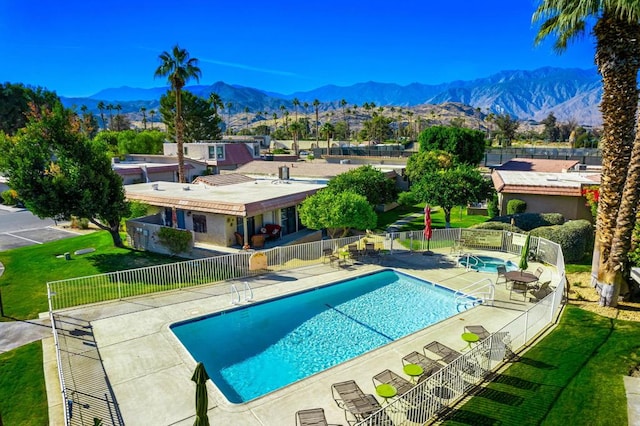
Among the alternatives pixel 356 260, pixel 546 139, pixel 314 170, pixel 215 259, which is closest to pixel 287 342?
pixel 215 259

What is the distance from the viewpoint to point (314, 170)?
42.2 metres

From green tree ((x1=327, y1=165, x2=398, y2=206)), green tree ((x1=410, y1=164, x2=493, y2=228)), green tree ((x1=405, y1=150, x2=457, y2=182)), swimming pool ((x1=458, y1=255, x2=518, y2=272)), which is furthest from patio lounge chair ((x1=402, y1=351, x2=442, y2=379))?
green tree ((x1=405, y1=150, x2=457, y2=182))

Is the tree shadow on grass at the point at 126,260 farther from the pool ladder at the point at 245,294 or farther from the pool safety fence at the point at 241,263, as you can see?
the pool ladder at the point at 245,294

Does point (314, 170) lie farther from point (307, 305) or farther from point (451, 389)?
point (451, 389)

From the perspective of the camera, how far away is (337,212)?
20969 mm

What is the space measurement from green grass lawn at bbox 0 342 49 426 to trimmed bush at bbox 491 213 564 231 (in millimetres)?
25006

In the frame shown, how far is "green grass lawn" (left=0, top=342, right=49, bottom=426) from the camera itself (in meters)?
9.29

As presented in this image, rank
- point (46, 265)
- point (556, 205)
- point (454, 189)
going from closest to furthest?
point (46, 265), point (454, 189), point (556, 205)

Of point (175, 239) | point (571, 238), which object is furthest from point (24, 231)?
point (571, 238)

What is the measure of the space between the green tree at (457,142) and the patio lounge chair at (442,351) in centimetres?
4331

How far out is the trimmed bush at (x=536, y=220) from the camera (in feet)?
81.5

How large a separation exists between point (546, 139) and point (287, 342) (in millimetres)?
149462

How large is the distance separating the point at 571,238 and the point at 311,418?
17883 mm

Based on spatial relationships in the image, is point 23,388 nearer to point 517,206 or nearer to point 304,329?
point 304,329
